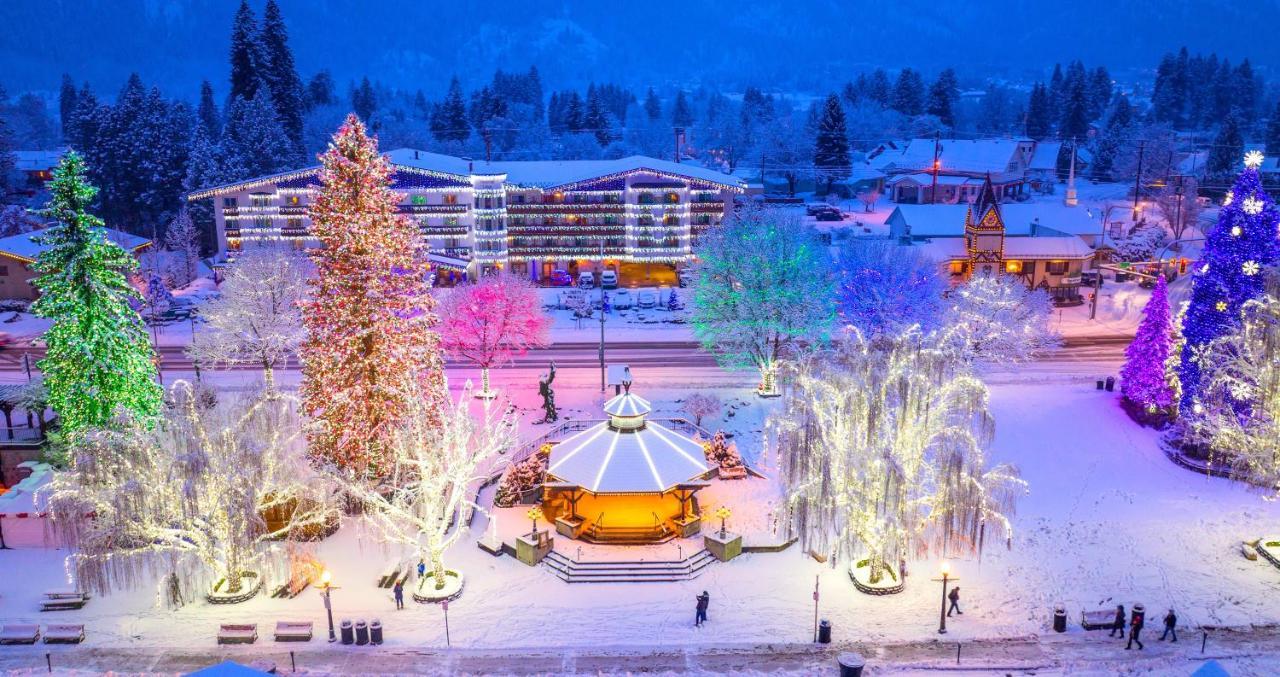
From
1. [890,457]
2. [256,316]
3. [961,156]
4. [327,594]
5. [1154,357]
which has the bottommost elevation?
[327,594]

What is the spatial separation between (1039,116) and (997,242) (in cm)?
8490

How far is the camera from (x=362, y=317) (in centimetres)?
3378

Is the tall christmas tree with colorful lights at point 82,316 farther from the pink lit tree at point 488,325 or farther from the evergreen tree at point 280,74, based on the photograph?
the evergreen tree at point 280,74

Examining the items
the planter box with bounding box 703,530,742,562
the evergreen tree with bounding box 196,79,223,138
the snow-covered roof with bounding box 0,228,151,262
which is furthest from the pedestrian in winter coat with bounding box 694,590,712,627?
the evergreen tree with bounding box 196,79,223,138

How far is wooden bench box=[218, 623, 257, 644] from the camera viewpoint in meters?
27.6

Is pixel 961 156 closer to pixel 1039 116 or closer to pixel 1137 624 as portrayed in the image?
pixel 1039 116

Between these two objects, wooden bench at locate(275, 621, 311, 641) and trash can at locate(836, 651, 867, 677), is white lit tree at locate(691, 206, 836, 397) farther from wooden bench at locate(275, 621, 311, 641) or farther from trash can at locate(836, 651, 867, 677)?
wooden bench at locate(275, 621, 311, 641)

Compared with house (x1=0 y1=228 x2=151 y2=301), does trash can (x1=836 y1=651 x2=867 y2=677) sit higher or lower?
lower

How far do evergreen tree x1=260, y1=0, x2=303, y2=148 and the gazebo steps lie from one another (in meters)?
Answer: 76.6

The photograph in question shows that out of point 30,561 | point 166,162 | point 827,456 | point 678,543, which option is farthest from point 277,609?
point 166,162

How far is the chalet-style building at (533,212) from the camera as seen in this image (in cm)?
7419

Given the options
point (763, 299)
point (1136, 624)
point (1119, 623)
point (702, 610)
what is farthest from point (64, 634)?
point (763, 299)

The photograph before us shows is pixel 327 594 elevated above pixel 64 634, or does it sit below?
above

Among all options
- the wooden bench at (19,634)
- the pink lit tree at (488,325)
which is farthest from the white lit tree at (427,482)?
the pink lit tree at (488,325)
